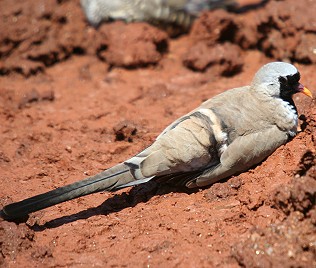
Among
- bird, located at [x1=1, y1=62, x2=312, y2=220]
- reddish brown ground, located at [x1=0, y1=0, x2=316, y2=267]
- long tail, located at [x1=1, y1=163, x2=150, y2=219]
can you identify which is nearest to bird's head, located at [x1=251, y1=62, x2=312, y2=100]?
bird, located at [x1=1, y1=62, x2=312, y2=220]

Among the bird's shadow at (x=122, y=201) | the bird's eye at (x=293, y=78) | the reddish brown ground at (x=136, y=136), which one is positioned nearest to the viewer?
the reddish brown ground at (x=136, y=136)

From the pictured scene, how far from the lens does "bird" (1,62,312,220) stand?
15.9ft

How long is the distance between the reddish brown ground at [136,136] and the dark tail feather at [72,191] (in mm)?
156

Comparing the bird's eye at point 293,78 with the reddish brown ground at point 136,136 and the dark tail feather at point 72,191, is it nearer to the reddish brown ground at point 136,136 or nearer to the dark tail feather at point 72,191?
the reddish brown ground at point 136,136

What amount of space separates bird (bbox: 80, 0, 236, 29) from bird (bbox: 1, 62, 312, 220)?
3.43m

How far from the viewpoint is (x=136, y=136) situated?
5.98m

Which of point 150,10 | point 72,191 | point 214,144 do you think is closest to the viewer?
point 72,191

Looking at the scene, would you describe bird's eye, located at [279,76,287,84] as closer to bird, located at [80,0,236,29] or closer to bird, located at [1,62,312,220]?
bird, located at [1,62,312,220]

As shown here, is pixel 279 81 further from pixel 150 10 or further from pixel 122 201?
pixel 150 10

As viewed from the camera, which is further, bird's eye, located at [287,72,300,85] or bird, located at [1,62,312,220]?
bird's eye, located at [287,72,300,85]

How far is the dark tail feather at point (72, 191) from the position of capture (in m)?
4.60

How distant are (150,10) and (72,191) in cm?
419

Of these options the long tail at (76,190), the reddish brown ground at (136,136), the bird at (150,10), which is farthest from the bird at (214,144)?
the bird at (150,10)

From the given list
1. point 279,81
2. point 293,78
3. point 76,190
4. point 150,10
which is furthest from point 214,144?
point 150,10
